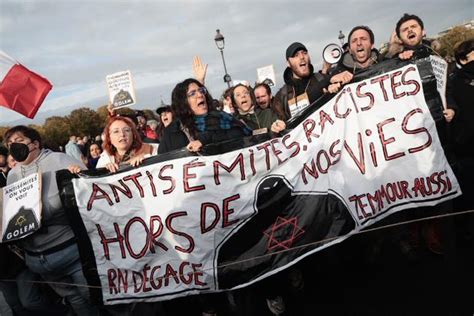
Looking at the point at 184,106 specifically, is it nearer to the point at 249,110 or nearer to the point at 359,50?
the point at 249,110

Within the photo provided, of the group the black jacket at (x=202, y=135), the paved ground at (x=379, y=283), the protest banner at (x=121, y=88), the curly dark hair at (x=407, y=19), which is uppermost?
the protest banner at (x=121, y=88)

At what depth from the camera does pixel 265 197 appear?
3.29 m

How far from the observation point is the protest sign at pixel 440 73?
10.6ft

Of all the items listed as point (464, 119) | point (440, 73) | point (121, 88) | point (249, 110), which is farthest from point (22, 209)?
point (121, 88)

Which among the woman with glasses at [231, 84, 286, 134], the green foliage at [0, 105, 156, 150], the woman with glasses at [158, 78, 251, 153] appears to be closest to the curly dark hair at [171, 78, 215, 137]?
the woman with glasses at [158, 78, 251, 153]

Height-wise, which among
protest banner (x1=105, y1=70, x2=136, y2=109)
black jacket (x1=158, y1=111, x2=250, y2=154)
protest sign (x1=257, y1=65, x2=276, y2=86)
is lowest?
black jacket (x1=158, y1=111, x2=250, y2=154)

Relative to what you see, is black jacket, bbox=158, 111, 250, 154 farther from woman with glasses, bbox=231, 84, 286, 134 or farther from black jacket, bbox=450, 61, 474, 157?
black jacket, bbox=450, 61, 474, 157

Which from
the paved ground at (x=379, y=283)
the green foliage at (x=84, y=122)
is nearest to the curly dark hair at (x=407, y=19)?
the paved ground at (x=379, y=283)

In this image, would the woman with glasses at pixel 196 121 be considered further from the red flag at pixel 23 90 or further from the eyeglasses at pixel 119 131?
the red flag at pixel 23 90

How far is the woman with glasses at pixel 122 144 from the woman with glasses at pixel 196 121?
0.72 feet

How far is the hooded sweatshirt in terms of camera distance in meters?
3.30

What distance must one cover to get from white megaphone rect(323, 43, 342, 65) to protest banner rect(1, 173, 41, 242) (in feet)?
16.3

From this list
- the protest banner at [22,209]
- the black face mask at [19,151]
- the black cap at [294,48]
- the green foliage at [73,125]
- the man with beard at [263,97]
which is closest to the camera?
the protest banner at [22,209]

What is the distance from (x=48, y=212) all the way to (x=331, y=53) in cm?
516
